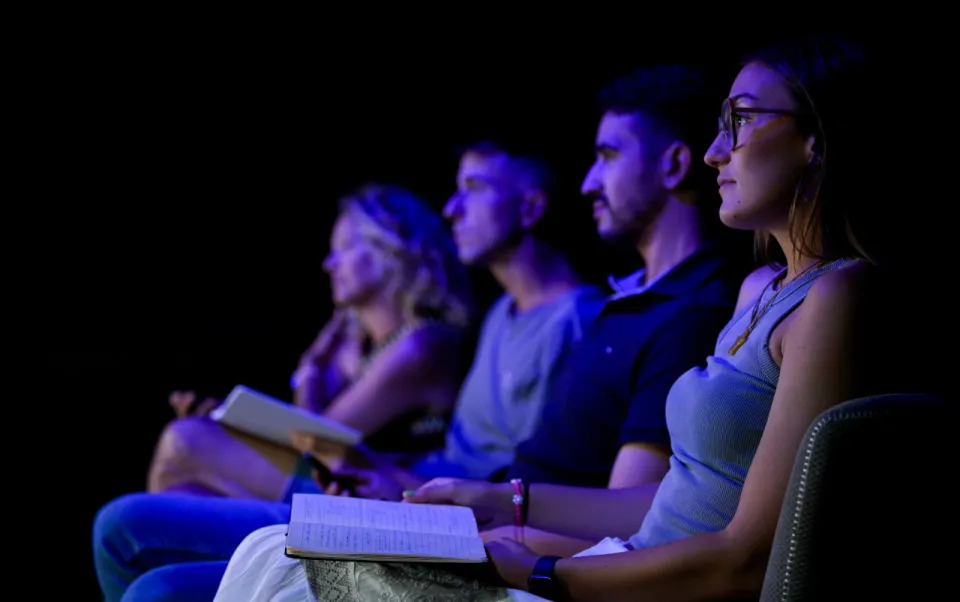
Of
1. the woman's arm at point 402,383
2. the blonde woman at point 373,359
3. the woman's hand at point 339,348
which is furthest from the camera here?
the woman's hand at point 339,348

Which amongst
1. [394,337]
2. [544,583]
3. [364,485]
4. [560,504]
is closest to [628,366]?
[560,504]

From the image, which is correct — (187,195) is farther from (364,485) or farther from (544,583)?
(544,583)

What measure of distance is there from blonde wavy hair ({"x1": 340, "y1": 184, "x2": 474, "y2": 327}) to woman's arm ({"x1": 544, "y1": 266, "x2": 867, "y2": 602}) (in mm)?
1878

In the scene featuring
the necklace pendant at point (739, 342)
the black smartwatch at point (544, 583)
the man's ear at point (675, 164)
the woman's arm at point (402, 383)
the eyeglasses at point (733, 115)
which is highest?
the eyeglasses at point (733, 115)

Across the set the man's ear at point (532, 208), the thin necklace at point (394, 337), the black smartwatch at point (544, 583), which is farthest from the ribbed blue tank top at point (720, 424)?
the thin necklace at point (394, 337)

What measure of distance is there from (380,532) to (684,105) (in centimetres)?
104

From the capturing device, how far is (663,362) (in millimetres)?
1480

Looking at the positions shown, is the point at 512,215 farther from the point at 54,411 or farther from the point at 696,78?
the point at 54,411

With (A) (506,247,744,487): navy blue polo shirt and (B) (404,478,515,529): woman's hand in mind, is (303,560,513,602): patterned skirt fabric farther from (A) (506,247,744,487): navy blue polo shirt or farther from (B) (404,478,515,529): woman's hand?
(A) (506,247,744,487): navy blue polo shirt

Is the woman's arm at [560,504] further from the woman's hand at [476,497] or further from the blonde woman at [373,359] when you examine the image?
the blonde woman at [373,359]

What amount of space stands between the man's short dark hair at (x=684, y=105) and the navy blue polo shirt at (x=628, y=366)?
0.17 m

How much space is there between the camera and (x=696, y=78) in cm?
169

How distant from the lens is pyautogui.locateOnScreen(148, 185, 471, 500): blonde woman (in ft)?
7.45

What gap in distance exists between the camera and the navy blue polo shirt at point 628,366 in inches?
58.2
